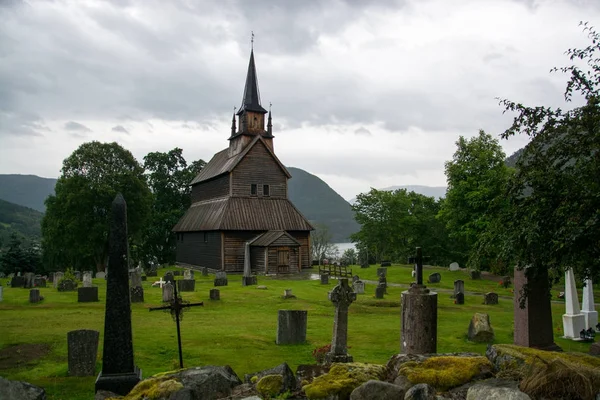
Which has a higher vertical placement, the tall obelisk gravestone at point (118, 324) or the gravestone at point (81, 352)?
the tall obelisk gravestone at point (118, 324)

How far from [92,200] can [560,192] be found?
127 ft

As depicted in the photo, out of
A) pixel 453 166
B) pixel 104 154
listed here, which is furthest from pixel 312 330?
pixel 104 154

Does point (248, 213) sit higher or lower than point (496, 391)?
higher

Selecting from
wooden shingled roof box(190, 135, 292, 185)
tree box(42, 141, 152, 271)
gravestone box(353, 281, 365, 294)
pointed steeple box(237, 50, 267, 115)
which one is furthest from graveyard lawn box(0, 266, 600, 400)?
pointed steeple box(237, 50, 267, 115)

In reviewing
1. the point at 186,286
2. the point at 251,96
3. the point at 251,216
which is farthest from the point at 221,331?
the point at 251,96

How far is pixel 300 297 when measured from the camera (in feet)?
69.8

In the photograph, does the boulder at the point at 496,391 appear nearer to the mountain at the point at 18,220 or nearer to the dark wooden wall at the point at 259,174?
the dark wooden wall at the point at 259,174

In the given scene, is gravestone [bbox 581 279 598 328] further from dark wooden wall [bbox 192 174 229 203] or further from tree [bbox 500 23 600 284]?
dark wooden wall [bbox 192 174 229 203]

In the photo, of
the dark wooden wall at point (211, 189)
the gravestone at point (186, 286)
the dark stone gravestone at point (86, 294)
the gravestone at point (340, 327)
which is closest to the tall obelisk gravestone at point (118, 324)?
the gravestone at point (340, 327)

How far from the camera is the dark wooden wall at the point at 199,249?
125ft

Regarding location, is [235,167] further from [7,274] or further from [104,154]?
[7,274]

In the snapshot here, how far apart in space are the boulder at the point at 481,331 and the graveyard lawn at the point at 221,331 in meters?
0.27

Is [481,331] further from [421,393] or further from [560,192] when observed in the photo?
[421,393]

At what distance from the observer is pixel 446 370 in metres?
4.68
